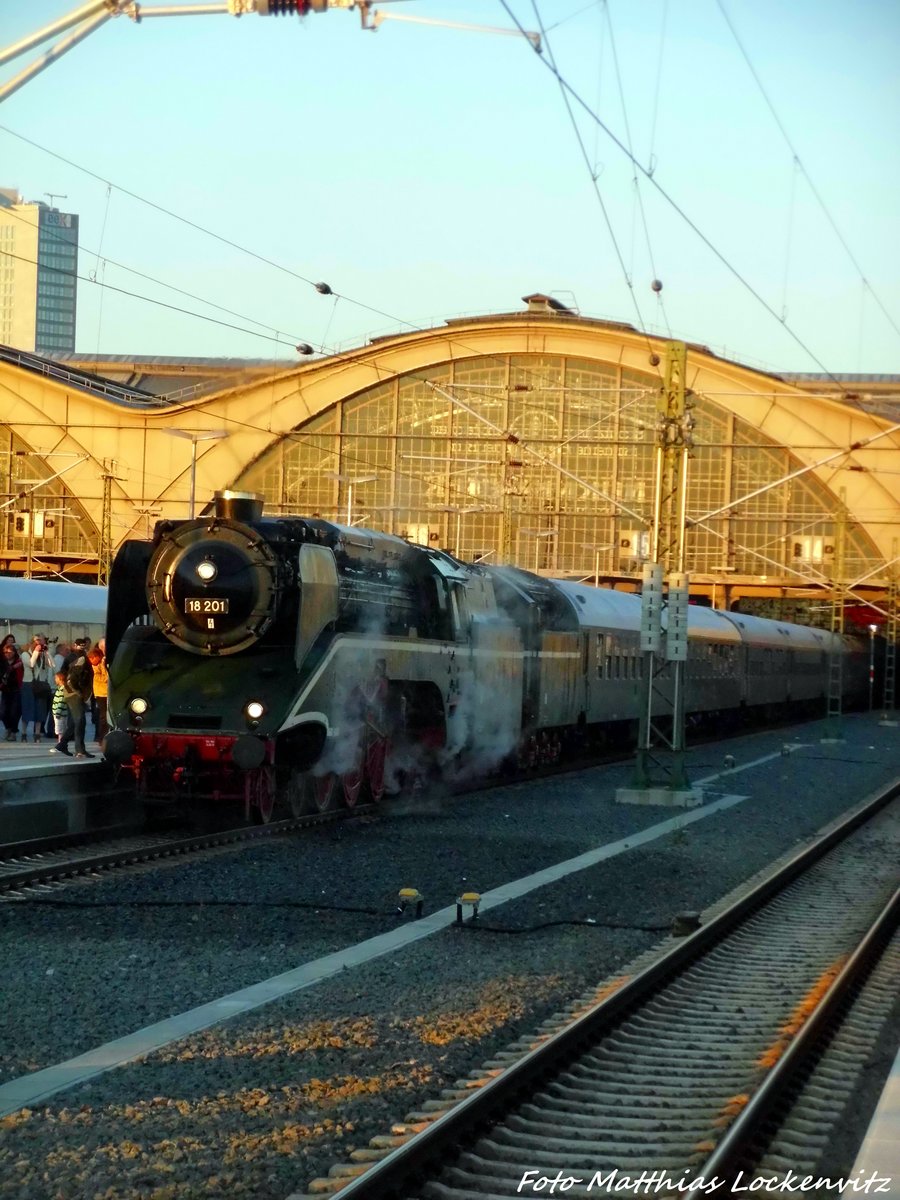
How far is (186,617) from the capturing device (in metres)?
16.9

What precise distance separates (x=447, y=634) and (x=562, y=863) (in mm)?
5688

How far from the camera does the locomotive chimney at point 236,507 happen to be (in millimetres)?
17375

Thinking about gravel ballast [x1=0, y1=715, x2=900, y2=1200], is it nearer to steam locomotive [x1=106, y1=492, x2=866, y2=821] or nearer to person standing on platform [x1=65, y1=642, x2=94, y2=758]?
steam locomotive [x1=106, y1=492, x2=866, y2=821]

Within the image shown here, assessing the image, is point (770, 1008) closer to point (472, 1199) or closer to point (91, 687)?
point (472, 1199)

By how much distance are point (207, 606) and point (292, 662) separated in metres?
1.13

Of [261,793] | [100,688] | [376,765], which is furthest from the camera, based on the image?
[100,688]

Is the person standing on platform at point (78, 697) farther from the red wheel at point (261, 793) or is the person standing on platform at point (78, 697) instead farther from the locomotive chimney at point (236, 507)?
the locomotive chimney at point (236, 507)

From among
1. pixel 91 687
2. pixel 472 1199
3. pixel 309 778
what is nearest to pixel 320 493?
pixel 91 687

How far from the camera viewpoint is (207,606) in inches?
659

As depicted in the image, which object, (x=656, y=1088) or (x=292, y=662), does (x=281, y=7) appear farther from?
(x=656, y=1088)

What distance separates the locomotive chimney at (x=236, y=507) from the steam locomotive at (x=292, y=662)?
0.07 feet

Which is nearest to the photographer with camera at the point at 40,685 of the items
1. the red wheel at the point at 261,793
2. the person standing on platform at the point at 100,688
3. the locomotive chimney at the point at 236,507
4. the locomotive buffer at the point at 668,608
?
the person standing on platform at the point at 100,688

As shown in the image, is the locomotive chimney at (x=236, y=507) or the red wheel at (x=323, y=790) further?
the red wheel at (x=323, y=790)

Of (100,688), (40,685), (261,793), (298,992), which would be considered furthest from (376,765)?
(298,992)
